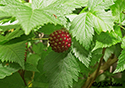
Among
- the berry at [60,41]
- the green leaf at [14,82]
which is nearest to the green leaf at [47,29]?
the berry at [60,41]

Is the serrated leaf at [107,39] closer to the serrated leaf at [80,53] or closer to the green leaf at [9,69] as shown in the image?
the serrated leaf at [80,53]

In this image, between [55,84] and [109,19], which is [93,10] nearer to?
[109,19]

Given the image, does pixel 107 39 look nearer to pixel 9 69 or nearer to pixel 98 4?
pixel 98 4

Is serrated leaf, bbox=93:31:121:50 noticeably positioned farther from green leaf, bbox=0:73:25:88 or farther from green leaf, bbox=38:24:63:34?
green leaf, bbox=0:73:25:88

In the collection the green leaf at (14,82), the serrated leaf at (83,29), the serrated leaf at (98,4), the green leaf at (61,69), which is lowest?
the green leaf at (14,82)

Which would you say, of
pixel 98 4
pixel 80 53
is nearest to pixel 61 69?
pixel 80 53

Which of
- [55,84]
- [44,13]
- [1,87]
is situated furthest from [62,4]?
[1,87]

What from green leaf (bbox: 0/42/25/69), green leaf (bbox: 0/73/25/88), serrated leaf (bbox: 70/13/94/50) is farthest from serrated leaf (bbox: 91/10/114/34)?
green leaf (bbox: 0/73/25/88)
